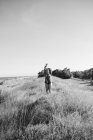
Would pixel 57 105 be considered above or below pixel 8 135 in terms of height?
above

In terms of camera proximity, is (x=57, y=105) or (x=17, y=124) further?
(x=57, y=105)

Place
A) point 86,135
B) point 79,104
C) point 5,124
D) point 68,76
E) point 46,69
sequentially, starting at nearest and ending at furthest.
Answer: point 86,135 < point 5,124 < point 79,104 < point 46,69 < point 68,76

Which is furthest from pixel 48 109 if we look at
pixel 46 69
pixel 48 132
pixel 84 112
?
pixel 46 69

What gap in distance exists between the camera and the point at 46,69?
384 inches

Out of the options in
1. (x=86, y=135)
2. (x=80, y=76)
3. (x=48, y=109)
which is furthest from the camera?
(x=80, y=76)

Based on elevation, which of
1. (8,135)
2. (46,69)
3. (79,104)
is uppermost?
(46,69)

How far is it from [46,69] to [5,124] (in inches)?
238

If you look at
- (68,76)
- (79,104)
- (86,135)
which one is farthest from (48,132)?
(68,76)

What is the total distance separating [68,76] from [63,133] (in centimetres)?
2834

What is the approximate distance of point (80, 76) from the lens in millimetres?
35094

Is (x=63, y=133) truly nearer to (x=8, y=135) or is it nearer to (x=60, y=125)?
(x=60, y=125)

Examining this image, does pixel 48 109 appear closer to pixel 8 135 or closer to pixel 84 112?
pixel 84 112

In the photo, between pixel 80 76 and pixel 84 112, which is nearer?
pixel 84 112

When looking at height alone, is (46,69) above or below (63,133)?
above
